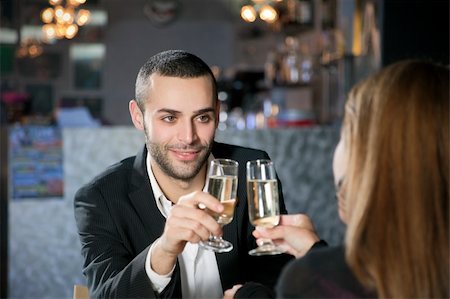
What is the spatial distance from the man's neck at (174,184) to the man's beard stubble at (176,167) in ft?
0.14

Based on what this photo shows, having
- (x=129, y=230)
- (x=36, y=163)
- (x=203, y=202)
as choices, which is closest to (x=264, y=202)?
(x=203, y=202)

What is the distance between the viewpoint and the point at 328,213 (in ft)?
16.1

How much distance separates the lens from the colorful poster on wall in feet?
16.0

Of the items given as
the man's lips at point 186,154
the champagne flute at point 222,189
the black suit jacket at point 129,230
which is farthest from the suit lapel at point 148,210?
the champagne flute at point 222,189

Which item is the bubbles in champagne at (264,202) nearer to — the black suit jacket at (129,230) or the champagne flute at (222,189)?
the champagne flute at (222,189)

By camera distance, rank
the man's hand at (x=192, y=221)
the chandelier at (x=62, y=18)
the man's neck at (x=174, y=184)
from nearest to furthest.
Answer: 1. the man's hand at (x=192, y=221)
2. the man's neck at (x=174, y=184)
3. the chandelier at (x=62, y=18)

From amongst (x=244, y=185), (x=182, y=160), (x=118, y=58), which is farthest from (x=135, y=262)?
(x=118, y=58)

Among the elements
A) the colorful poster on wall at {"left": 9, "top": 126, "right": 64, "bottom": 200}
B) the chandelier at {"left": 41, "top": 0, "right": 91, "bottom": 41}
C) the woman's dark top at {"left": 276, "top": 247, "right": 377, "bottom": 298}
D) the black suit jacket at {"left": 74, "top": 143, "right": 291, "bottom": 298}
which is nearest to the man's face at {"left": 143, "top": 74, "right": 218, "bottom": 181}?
the black suit jacket at {"left": 74, "top": 143, "right": 291, "bottom": 298}

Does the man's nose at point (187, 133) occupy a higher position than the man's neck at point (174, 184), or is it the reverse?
the man's nose at point (187, 133)

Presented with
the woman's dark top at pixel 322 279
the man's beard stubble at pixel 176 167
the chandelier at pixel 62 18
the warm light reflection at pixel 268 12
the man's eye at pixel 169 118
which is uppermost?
the chandelier at pixel 62 18

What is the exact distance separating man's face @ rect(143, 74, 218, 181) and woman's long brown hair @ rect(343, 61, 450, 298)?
2.87 feet

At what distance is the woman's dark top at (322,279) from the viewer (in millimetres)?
1441

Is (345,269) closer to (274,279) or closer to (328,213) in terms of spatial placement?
(274,279)

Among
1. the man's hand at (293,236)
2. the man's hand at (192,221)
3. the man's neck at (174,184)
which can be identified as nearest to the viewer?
the man's hand at (192,221)
